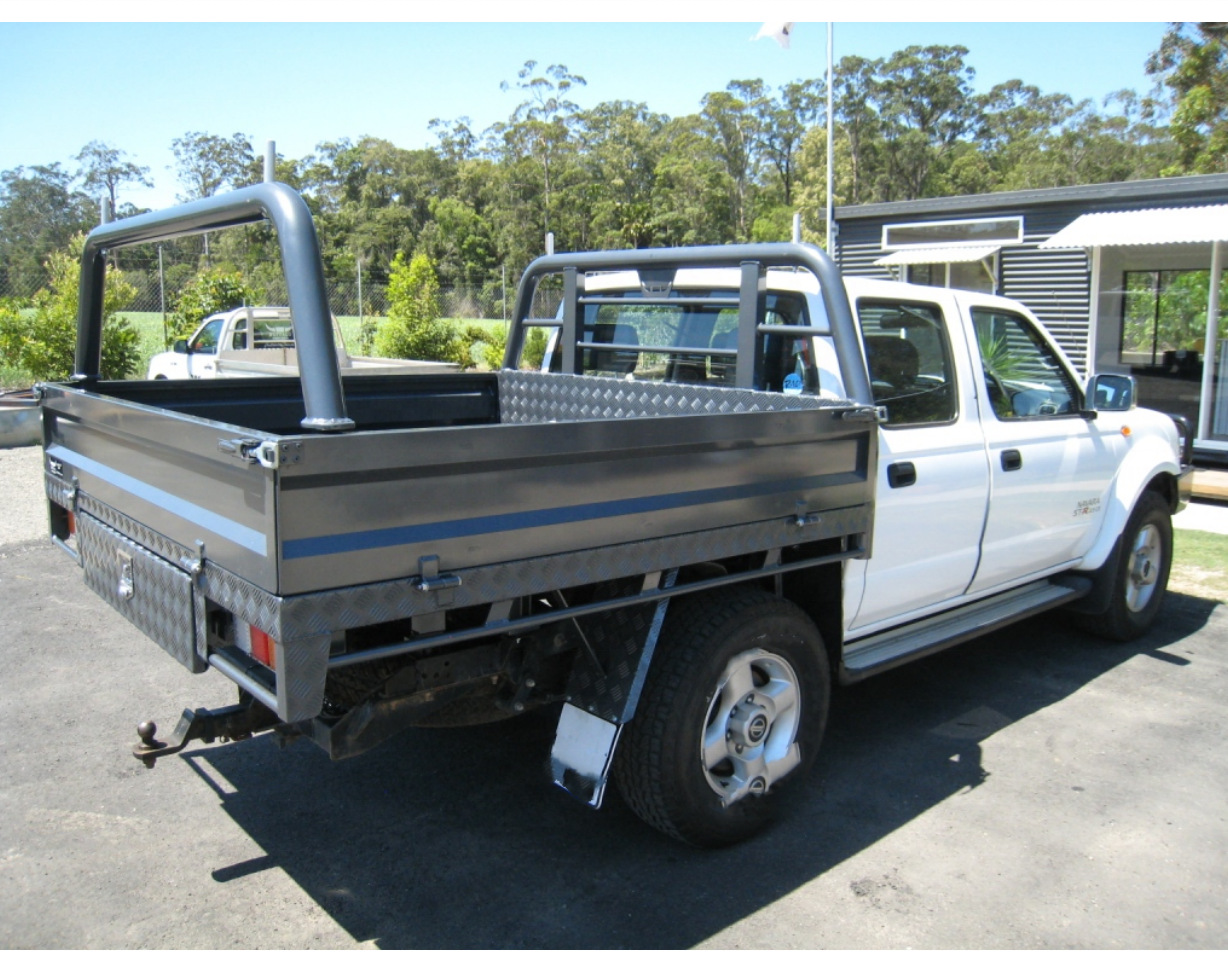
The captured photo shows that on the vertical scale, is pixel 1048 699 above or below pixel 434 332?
below

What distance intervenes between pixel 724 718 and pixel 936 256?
15.3 meters

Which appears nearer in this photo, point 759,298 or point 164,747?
point 164,747

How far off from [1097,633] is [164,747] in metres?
4.97

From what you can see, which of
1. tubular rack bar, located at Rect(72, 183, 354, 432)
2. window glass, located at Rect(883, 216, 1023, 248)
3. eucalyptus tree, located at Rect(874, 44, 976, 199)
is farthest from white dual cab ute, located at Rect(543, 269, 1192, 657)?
eucalyptus tree, located at Rect(874, 44, 976, 199)

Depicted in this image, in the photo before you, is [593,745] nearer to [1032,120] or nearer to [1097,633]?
[1097,633]

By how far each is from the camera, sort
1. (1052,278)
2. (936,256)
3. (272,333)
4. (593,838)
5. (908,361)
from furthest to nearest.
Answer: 1. (936,256)
2. (1052,278)
3. (272,333)
4. (908,361)
5. (593,838)

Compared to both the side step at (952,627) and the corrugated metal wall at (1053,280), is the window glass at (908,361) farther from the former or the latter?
the corrugated metal wall at (1053,280)

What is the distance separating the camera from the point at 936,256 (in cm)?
1733

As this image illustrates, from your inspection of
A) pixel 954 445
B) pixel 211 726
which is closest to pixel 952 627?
pixel 954 445

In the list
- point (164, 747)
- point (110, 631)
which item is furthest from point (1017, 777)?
point (110, 631)

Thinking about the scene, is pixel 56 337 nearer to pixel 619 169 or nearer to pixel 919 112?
pixel 619 169

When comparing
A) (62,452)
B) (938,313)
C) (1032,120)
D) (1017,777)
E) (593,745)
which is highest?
(1032,120)

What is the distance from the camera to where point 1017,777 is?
4.30m

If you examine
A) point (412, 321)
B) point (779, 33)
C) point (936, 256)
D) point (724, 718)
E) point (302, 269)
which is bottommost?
point (724, 718)
